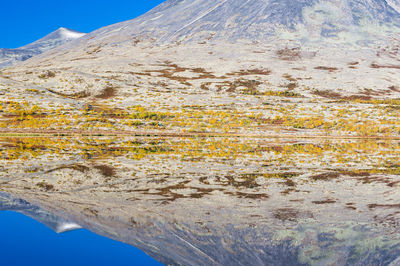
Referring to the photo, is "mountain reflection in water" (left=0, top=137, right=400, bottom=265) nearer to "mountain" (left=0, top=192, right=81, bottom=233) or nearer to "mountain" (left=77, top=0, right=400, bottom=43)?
"mountain" (left=0, top=192, right=81, bottom=233)

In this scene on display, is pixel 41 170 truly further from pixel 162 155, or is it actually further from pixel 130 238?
pixel 130 238

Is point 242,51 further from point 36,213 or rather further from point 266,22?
point 36,213

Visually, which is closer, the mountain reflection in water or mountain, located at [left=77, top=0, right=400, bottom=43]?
the mountain reflection in water

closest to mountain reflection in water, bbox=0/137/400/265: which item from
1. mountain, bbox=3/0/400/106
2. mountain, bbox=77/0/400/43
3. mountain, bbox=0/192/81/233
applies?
mountain, bbox=0/192/81/233

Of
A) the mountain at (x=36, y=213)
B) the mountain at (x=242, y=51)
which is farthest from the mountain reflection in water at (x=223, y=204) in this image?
the mountain at (x=242, y=51)

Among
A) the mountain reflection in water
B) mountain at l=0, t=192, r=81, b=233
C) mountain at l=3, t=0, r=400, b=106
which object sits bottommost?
the mountain reflection in water

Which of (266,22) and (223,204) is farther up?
(266,22)

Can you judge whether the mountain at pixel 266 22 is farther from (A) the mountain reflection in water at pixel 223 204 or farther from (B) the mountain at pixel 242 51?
(A) the mountain reflection in water at pixel 223 204

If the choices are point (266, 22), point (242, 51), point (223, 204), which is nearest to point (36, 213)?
point (223, 204)

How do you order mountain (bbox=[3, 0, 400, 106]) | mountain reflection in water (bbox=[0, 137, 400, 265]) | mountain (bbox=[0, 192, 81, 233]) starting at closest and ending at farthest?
mountain reflection in water (bbox=[0, 137, 400, 265]), mountain (bbox=[0, 192, 81, 233]), mountain (bbox=[3, 0, 400, 106])
